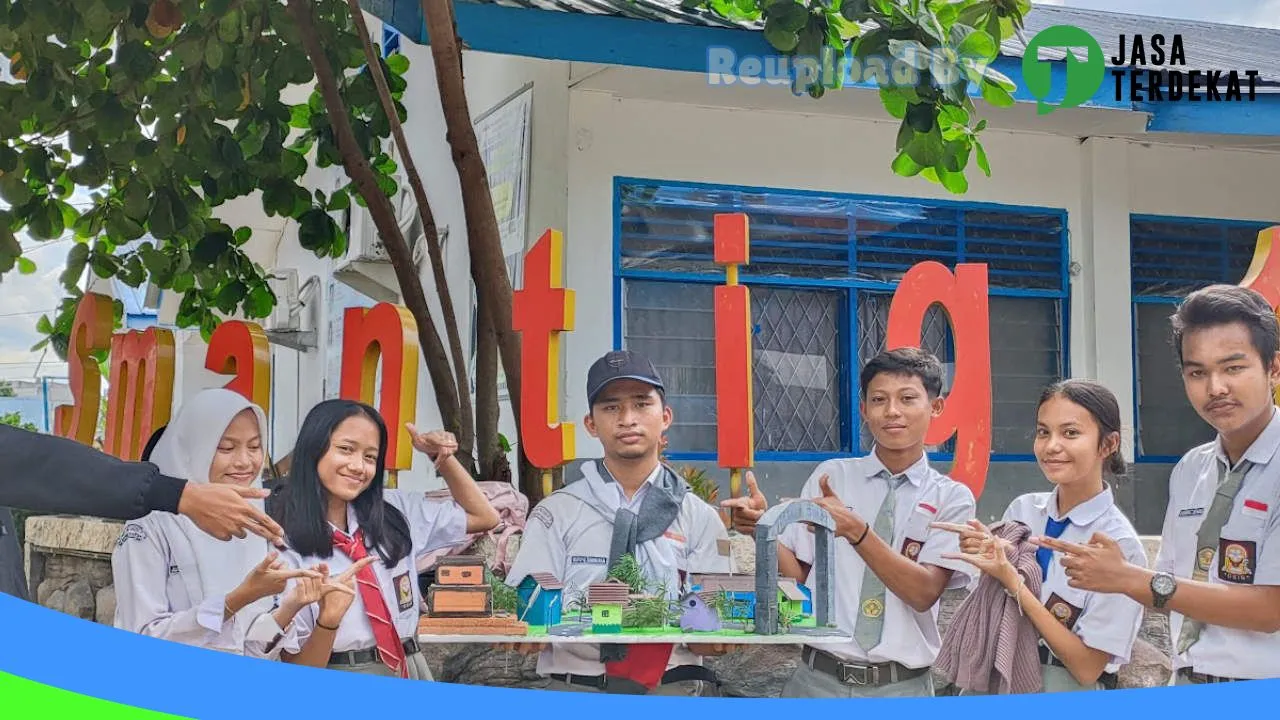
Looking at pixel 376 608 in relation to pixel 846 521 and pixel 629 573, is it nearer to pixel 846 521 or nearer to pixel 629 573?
pixel 629 573

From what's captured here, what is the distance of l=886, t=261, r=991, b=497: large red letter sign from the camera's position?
403 cm

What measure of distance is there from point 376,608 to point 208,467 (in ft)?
1.87

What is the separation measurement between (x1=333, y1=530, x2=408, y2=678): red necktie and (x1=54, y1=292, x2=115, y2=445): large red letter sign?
209cm

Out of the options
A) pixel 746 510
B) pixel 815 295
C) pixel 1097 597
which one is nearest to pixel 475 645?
pixel 746 510

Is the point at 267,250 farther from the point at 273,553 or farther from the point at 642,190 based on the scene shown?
the point at 273,553

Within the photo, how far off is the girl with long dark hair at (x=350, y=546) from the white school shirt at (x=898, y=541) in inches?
42.0

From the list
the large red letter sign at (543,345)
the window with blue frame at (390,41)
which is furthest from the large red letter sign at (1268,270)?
the window with blue frame at (390,41)

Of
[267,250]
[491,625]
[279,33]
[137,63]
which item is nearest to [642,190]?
[279,33]

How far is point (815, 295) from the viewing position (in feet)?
22.2

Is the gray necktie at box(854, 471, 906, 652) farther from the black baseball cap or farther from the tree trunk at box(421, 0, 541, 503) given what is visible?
the tree trunk at box(421, 0, 541, 503)

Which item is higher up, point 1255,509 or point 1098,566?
point 1255,509

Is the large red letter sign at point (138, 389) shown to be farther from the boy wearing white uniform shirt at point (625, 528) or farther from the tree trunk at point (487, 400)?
the boy wearing white uniform shirt at point (625, 528)

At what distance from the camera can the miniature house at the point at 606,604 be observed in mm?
3250

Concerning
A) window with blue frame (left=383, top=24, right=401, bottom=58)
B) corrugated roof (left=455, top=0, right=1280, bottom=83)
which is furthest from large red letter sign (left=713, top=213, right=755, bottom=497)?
window with blue frame (left=383, top=24, right=401, bottom=58)
